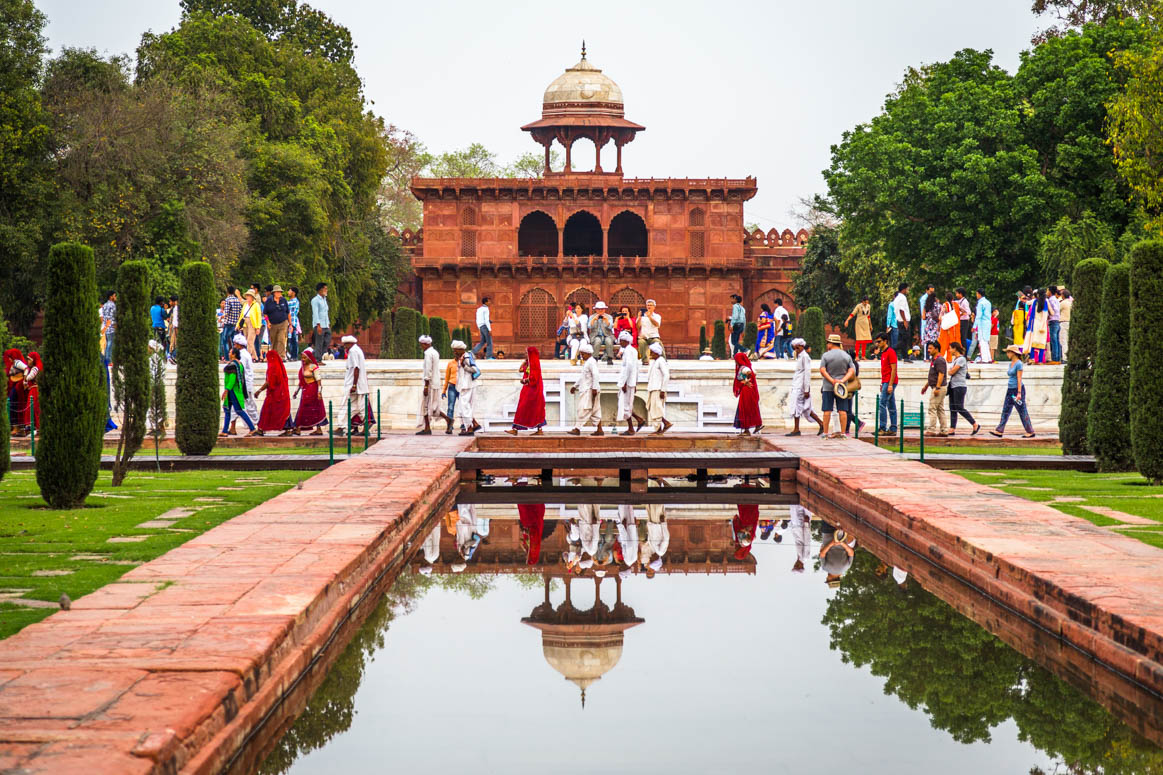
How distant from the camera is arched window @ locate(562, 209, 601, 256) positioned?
4331cm

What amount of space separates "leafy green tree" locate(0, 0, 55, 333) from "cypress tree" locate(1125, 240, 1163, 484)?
19.4 m

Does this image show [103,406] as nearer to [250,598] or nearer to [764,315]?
[250,598]

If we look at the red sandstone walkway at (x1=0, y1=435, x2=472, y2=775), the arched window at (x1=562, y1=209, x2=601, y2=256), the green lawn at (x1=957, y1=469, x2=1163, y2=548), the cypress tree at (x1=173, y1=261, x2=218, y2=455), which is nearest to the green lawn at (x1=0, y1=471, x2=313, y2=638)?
the red sandstone walkway at (x1=0, y1=435, x2=472, y2=775)

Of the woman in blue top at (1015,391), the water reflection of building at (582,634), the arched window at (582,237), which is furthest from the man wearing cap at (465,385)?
the arched window at (582,237)

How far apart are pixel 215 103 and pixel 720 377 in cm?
1465

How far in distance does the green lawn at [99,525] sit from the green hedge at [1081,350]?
7.42 meters

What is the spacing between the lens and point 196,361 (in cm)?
1358

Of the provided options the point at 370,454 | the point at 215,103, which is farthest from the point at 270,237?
the point at 370,454

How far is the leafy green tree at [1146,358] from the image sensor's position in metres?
10.7

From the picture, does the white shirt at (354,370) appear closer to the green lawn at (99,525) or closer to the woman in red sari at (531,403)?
the woman in red sari at (531,403)

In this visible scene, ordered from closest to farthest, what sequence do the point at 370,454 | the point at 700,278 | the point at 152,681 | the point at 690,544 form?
the point at 152,681 → the point at 690,544 → the point at 370,454 → the point at 700,278

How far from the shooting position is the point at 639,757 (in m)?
4.80

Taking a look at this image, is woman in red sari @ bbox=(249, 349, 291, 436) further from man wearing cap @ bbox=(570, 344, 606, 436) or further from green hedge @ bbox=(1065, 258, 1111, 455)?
green hedge @ bbox=(1065, 258, 1111, 455)

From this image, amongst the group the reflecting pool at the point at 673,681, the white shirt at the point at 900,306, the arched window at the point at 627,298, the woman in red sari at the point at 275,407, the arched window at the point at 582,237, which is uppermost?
the arched window at the point at 582,237
